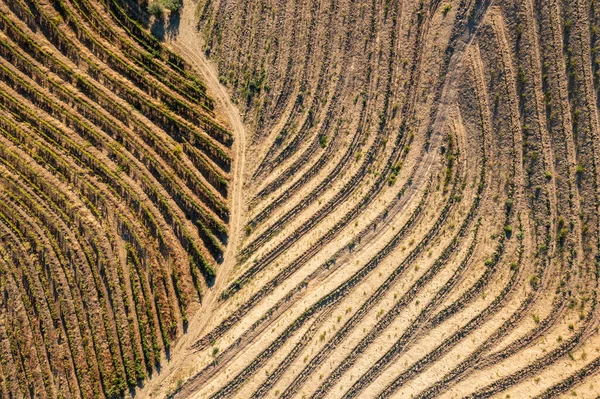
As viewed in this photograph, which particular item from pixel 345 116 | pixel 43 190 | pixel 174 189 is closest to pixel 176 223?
pixel 174 189

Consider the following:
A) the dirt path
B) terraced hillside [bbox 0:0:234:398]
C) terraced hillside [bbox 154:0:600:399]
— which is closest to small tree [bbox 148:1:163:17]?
terraced hillside [bbox 0:0:234:398]

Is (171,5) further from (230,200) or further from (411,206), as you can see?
(411,206)

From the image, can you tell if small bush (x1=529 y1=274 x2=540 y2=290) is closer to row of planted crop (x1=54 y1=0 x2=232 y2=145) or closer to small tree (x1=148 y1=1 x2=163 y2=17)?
row of planted crop (x1=54 y1=0 x2=232 y2=145)

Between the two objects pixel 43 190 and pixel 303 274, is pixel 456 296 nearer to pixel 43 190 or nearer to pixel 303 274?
pixel 303 274

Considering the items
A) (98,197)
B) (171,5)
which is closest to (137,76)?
(171,5)

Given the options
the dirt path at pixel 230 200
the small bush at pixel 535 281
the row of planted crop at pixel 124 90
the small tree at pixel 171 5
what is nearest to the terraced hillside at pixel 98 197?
the row of planted crop at pixel 124 90

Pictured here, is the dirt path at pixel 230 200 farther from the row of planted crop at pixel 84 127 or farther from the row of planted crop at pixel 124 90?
the row of planted crop at pixel 124 90
